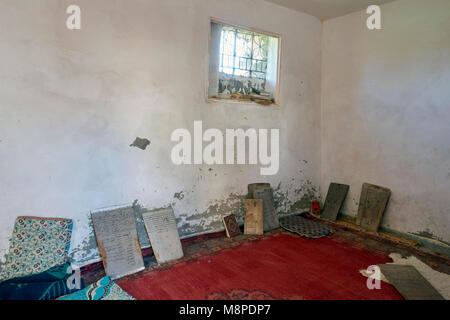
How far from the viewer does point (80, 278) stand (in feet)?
8.97

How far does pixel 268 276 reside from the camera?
2838mm

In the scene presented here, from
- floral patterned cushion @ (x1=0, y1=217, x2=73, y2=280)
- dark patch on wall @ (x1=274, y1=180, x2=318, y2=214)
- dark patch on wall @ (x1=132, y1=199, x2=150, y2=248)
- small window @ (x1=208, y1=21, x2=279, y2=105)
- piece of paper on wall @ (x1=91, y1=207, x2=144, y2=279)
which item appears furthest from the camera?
dark patch on wall @ (x1=274, y1=180, x2=318, y2=214)

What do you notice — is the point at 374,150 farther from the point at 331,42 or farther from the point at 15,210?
the point at 15,210

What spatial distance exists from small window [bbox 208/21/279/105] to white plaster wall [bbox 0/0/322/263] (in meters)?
0.17

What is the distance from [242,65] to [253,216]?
6.89 ft

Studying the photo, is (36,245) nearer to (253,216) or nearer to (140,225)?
(140,225)

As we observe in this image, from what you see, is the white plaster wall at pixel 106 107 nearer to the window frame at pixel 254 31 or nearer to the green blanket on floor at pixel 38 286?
the window frame at pixel 254 31

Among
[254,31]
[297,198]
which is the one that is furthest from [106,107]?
[297,198]

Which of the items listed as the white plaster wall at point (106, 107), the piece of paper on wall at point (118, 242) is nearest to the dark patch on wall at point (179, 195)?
the white plaster wall at point (106, 107)

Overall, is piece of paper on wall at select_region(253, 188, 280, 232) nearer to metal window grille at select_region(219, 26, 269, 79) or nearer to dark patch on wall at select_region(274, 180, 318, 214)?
dark patch on wall at select_region(274, 180, 318, 214)

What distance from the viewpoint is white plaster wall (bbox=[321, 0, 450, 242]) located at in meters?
A: 3.51

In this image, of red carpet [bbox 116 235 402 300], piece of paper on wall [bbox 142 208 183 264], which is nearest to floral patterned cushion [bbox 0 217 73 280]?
red carpet [bbox 116 235 402 300]

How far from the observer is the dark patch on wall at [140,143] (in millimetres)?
3181
